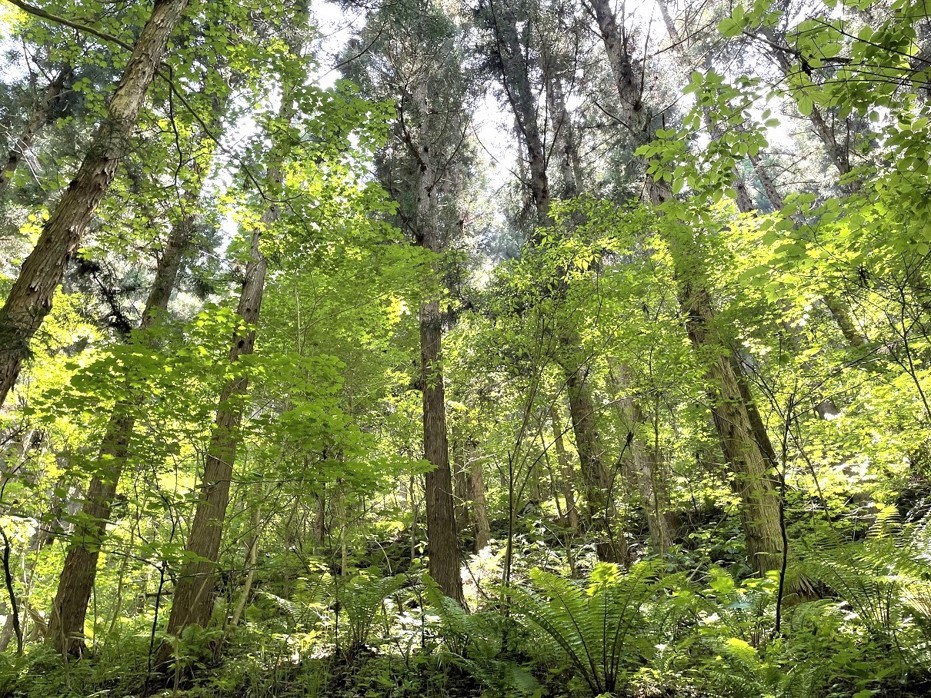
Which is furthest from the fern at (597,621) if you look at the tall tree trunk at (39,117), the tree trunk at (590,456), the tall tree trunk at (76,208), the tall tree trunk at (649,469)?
the tall tree trunk at (39,117)

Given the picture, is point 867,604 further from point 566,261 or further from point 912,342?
point 566,261

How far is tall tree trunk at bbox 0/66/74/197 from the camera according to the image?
920 cm

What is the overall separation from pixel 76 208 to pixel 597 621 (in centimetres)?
434

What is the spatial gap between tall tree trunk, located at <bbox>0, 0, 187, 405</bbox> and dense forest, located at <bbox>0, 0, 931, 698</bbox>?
0.02 m

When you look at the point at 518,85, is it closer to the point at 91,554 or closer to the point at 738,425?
the point at 738,425

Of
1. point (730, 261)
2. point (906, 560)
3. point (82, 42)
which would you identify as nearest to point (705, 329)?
point (730, 261)

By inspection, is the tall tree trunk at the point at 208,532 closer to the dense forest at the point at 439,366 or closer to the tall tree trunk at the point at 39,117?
the dense forest at the point at 439,366

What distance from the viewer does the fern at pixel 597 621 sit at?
3.31 meters

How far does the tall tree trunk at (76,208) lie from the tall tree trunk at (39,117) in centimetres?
715

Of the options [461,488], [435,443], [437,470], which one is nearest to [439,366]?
[435,443]

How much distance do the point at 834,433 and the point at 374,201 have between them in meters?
6.16

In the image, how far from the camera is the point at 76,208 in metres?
3.38

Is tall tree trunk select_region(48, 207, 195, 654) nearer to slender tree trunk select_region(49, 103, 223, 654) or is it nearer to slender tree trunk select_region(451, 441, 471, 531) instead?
slender tree trunk select_region(49, 103, 223, 654)

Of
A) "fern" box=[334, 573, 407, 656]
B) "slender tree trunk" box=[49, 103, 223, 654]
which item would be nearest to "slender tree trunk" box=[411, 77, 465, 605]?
"fern" box=[334, 573, 407, 656]
